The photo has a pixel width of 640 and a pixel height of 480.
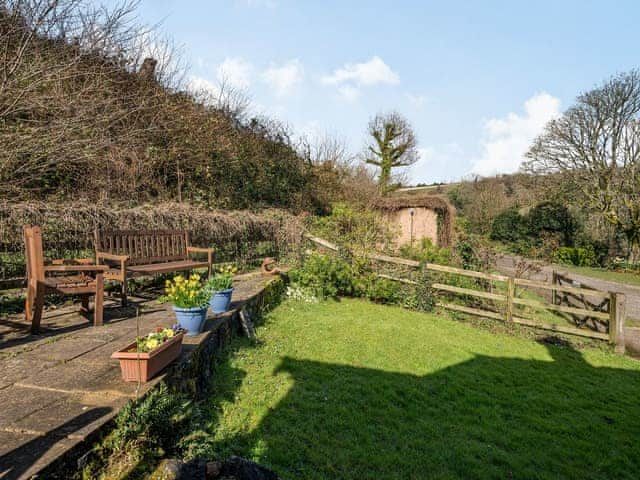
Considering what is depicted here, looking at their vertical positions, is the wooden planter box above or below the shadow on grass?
above

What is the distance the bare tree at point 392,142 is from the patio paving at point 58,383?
75.6ft

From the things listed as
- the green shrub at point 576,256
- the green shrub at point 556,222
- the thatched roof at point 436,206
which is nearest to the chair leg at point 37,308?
the thatched roof at point 436,206

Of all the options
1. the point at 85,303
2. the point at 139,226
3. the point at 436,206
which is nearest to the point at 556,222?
the point at 436,206

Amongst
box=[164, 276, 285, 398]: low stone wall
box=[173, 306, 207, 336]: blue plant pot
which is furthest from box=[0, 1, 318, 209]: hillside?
box=[173, 306, 207, 336]: blue plant pot

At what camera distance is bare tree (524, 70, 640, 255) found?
18000mm

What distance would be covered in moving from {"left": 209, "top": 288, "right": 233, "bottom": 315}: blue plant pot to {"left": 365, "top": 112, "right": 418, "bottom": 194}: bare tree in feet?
72.2

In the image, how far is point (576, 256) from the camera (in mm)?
20656

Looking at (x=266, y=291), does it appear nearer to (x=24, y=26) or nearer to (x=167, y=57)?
(x=24, y=26)

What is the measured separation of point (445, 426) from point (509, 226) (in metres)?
24.4

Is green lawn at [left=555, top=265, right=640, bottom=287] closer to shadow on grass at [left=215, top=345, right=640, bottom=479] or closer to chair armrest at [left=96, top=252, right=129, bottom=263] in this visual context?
shadow on grass at [left=215, top=345, right=640, bottom=479]

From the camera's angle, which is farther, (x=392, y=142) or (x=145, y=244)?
(x=392, y=142)

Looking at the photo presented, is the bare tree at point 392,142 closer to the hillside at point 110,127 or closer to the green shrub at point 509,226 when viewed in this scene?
the green shrub at point 509,226

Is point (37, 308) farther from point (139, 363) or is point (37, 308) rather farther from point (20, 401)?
point (139, 363)

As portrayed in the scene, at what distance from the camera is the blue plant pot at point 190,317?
11.7ft
